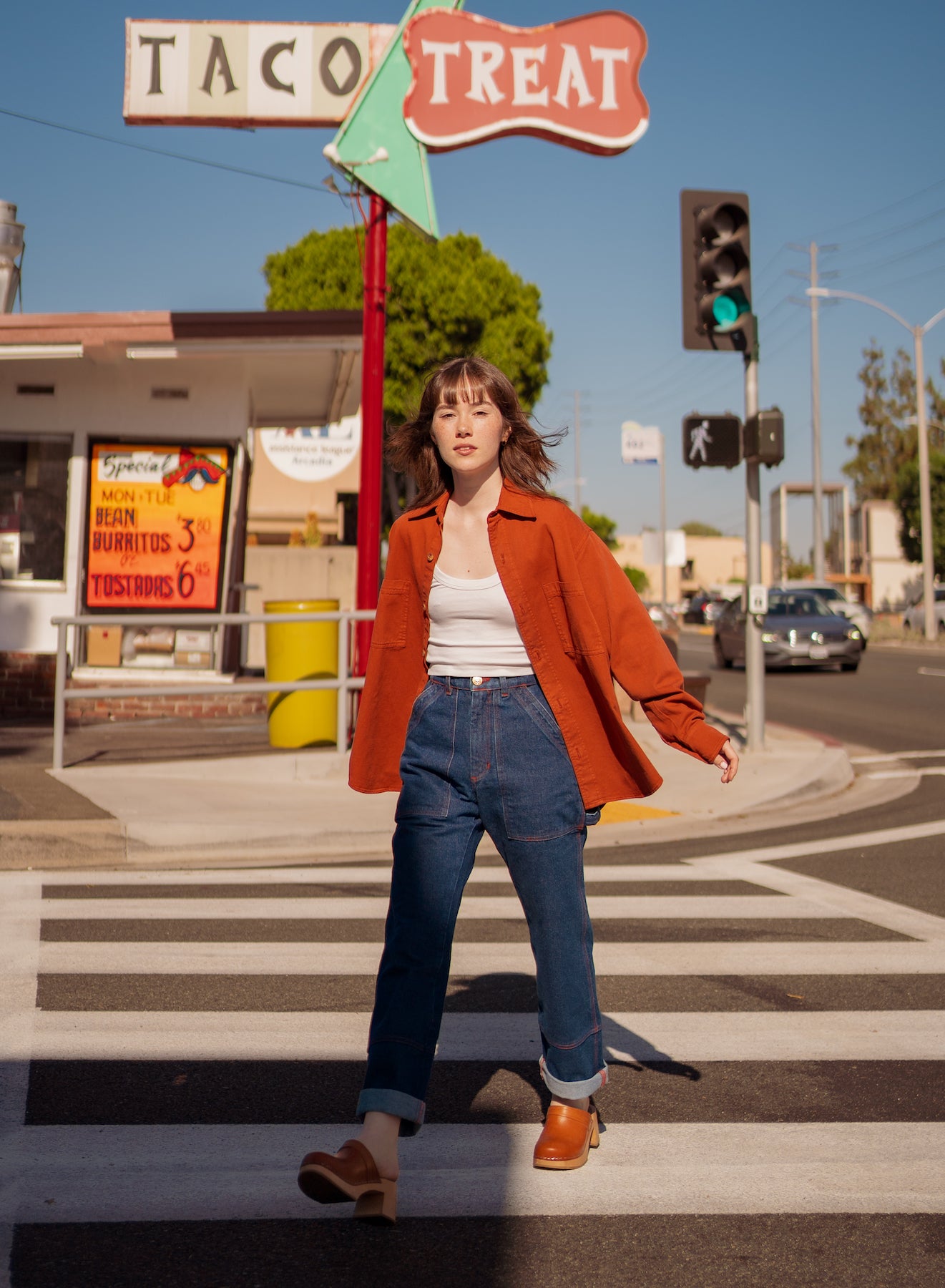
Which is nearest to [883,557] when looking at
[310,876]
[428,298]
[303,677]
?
[428,298]

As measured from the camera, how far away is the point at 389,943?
3.36m

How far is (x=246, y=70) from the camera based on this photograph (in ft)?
43.7

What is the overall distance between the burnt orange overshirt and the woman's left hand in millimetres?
17

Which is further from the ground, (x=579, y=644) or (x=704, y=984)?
(x=579, y=644)

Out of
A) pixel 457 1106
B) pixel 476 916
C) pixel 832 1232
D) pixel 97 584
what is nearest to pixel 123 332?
pixel 97 584

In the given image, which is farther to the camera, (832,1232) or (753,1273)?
(832,1232)

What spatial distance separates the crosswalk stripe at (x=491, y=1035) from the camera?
4.34m

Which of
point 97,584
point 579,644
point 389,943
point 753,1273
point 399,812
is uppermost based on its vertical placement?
point 97,584

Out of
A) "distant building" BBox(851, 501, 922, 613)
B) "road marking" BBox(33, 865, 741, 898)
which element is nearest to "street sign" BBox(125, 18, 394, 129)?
"road marking" BBox(33, 865, 741, 898)

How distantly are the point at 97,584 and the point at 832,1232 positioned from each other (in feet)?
39.7

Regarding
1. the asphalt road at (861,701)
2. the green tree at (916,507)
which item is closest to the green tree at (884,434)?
the green tree at (916,507)

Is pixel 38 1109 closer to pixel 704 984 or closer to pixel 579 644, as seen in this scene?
pixel 579 644

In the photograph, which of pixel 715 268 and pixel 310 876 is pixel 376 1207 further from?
pixel 715 268

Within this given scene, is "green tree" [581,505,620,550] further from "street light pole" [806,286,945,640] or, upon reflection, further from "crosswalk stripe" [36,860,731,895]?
"crosswalk stripe" [36,860,731,895]
